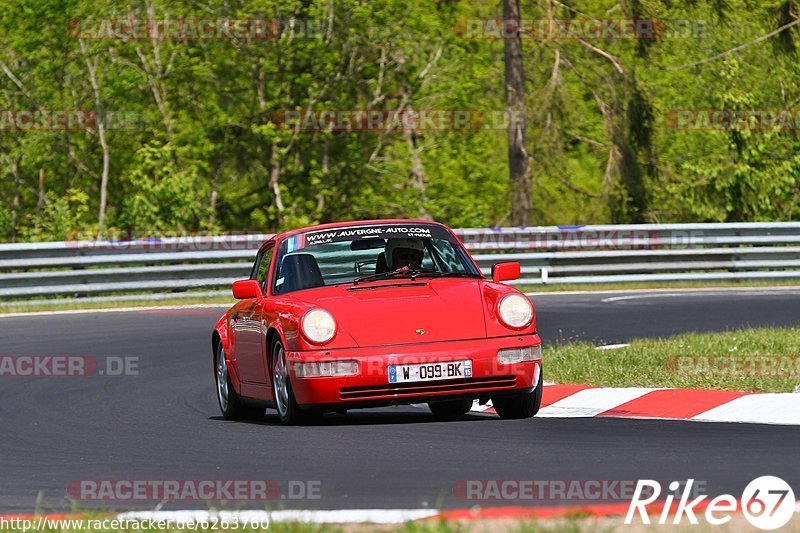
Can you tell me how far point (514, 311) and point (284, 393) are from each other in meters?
1.58

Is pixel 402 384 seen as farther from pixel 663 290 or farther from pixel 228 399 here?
pixel 663 290

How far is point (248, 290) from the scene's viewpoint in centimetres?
1096

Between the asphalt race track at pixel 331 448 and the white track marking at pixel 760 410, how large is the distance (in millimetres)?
299

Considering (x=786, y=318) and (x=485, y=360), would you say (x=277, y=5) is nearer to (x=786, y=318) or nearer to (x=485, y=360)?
(x=786, y=318)

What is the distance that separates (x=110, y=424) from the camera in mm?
10781

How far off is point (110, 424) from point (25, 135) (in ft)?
83.0

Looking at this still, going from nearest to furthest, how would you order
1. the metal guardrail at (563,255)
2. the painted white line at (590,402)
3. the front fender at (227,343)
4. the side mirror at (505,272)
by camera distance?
the painted white line at (590,402) < the side mirror at (505,272) < the front fender at (227,343) < the metal guardrail at (563,255)

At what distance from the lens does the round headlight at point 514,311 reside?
32.6 ft

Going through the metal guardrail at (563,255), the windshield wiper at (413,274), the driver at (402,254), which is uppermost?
the driver at (402,254)

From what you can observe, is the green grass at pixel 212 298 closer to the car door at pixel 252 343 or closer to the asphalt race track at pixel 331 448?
the asphalt race track at pixel 331 448

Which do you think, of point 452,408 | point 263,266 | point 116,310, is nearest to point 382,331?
point 452,408

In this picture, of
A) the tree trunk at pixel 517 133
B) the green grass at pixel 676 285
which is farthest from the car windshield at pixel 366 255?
the tree trunk at pixel 517 133

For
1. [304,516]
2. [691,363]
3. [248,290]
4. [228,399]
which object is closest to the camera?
[304,516]

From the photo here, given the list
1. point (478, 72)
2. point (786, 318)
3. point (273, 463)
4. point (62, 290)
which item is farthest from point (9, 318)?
point (478, 72)
